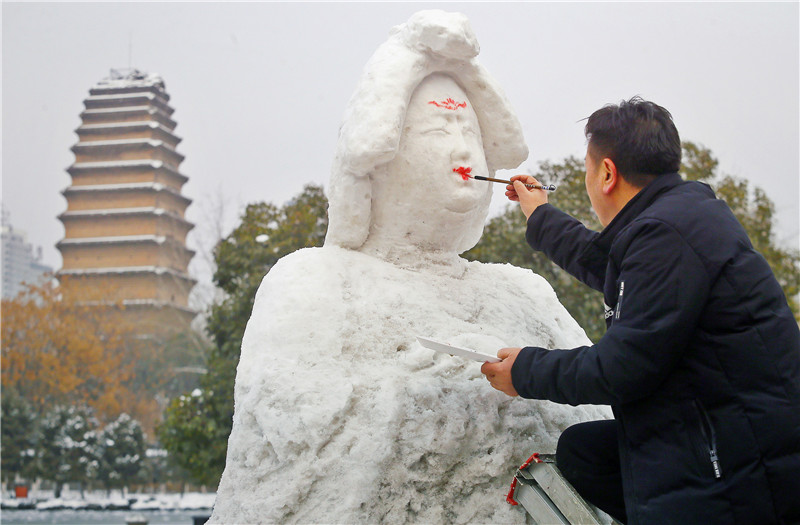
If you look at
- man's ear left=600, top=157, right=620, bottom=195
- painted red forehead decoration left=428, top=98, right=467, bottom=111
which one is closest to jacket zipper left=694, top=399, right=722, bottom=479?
man's ear left=600, top=157, right=620, bottom=195

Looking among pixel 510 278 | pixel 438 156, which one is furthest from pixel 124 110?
pixel 438 156

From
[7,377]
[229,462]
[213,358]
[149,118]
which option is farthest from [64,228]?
[229,462]

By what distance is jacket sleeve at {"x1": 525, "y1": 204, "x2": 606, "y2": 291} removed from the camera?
256cm

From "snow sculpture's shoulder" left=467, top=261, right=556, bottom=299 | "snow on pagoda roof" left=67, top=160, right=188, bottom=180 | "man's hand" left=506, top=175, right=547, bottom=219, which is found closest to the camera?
"man's hand" left=506, top=175, right=547, bottom=219

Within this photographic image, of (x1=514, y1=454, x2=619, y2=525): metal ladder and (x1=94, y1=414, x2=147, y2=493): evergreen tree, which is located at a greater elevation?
(x1=514, y1=454, x2=619, y2=525): metal ladder

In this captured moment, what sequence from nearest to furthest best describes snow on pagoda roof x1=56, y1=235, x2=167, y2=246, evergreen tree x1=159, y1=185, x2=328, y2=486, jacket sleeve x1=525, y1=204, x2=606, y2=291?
jacket sleeve x1=525, y1=204, x2=606, y2=291 < evergreen tree x1=159, y1=185, x2=328, y2=486 < snow on pagoda roof x1=56, y1=235, x2=167, y2=246

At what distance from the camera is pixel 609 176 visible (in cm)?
221

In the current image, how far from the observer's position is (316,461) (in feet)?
7.86

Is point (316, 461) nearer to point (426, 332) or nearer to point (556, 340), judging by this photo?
point (426, 332)

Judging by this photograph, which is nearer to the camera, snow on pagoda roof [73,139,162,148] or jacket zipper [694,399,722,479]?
jacket zipper [694,399,722,479]

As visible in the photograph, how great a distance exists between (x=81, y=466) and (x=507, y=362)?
18.5 m

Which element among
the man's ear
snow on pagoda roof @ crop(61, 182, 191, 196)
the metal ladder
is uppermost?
snow on pagoda roof @ crop(61, 182, 191, 196)

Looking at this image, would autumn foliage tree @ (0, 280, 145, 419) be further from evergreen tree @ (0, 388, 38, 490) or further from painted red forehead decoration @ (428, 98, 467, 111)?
painted red forehead decoration @ (428, 98, 467, 111)

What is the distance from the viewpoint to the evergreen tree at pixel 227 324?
9484 millimetres
